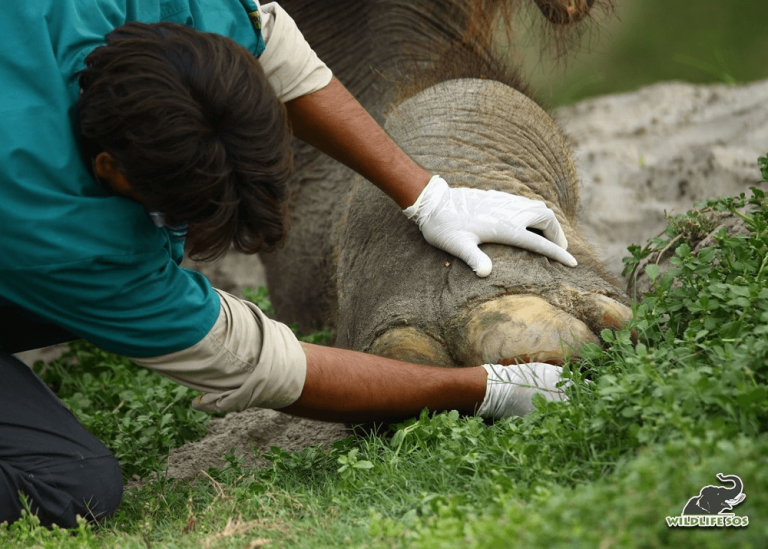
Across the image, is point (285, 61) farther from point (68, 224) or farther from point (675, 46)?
point (675, 46)

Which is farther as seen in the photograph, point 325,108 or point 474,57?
point 474,57

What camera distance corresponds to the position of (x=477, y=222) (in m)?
2.77

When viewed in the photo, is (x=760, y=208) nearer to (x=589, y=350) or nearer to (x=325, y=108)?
(x=589, y=350)

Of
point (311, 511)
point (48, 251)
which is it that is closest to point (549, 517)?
point (311, 511)

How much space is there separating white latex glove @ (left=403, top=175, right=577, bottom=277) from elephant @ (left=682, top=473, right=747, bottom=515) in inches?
43.6

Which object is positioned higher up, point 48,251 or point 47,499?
point 48,251

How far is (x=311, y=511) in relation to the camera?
2264mm

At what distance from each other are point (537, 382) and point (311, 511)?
0.68 m

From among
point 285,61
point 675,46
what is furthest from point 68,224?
point 675,46

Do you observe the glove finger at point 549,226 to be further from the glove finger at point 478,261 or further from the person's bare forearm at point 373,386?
the person's bare forearm at point 373,386

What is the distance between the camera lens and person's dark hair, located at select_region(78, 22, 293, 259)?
2080mm

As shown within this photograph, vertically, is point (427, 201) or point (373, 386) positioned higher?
point (427, 201)

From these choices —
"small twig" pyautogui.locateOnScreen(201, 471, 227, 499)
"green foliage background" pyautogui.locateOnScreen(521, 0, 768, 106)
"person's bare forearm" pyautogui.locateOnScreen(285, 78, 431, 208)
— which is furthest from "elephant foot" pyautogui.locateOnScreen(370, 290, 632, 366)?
"green foliage background" pyautogui.locateOnScreen(521, 0, 768, 106)

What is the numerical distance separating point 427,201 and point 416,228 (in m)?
0.16
